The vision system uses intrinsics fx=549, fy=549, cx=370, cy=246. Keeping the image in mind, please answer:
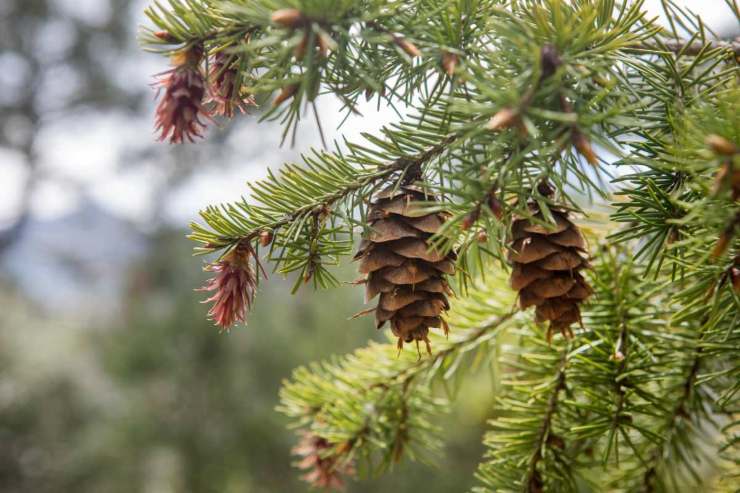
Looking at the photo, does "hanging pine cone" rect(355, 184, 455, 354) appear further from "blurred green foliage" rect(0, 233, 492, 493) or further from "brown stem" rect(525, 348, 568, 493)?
"blurred green foliage" rect(0, 233, 492, 493)

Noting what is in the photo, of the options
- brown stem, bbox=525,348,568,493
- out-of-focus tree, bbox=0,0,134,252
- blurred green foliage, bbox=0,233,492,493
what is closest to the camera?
brown stem, bbox=525,348,568,493

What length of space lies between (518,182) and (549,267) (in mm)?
48

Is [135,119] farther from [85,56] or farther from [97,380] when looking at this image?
[97,380]

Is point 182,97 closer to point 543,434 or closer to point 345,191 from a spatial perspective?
point 345,191

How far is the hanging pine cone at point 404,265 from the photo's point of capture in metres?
0.23

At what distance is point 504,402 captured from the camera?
325mm

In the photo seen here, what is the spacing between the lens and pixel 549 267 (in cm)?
23

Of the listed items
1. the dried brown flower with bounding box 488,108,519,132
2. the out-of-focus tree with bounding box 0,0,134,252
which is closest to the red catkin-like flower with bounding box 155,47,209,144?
the dried brown flower with bounding box 488,108,519,132

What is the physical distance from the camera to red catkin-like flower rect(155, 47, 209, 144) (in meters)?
0.22

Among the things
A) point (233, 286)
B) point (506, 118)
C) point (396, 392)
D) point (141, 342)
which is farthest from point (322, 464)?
point (141, 342)

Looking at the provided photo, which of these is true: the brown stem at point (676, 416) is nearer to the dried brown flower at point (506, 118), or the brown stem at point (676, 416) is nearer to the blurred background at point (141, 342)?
the dried brown flower at point (506, 118)

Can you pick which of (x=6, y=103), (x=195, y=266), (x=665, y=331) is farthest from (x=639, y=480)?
(x=6, y=103)

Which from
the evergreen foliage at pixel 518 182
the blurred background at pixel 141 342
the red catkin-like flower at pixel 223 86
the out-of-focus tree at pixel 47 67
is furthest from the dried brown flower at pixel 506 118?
the out-of-focus tree at pixel 47 67

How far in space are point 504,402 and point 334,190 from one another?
0.55 feet
